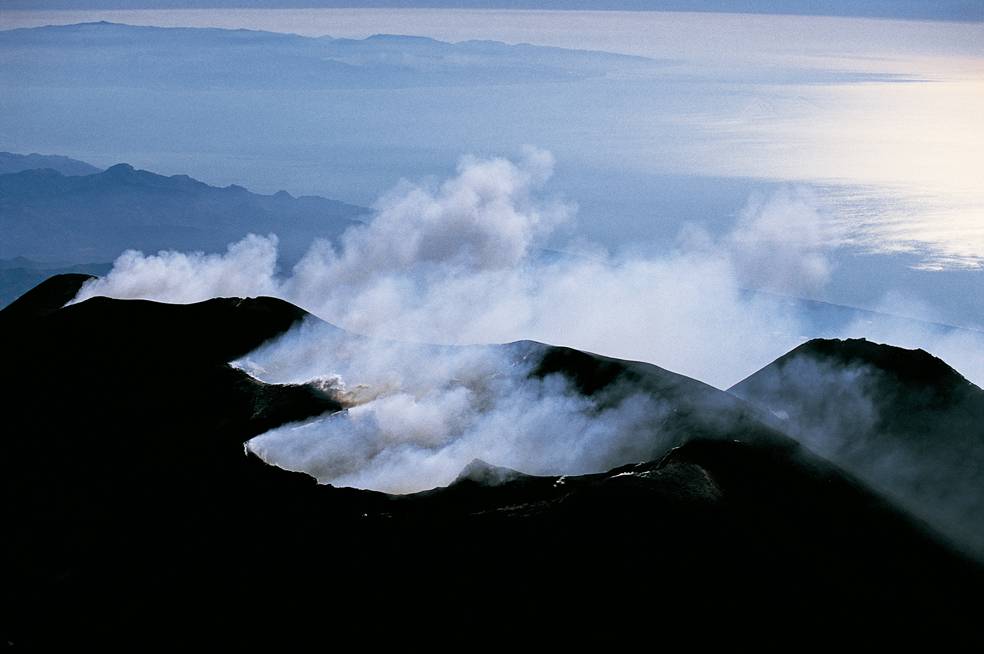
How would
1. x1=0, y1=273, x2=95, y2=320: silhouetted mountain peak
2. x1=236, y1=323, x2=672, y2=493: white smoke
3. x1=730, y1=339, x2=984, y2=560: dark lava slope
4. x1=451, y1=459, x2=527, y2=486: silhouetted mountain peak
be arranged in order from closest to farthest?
x1=451, y1=459, x2=527, y2=486: silhouetted mountain peak, x1=236, y1=323, x2=672, y2=493: white smoke, x1=730, y1=339, x2=984, y2=560: dark lava slope, x1=0, y1=273, x2=95, y2=320: silhouetted mountain peak

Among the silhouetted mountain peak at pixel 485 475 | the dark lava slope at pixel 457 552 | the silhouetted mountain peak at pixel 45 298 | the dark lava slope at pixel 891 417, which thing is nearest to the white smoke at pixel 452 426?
the dark lava slope at pixel 457 552

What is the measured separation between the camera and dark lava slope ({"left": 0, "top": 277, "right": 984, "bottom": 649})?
4891cm

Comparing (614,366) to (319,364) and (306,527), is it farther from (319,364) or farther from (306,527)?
(306,527)

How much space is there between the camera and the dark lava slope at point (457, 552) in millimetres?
48906

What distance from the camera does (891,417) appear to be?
80.1 meters

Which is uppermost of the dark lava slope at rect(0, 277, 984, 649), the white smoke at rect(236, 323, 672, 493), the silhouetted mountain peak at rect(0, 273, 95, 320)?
the silhouetted mountain peak at rect(0, 273, 95, 320)

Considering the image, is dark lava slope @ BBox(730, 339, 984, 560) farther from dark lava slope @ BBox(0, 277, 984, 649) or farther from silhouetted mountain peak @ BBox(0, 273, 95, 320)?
silhouetted mountain peak @ BBox(0, 273, 95, 320)

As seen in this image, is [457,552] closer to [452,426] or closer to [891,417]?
[452,426]

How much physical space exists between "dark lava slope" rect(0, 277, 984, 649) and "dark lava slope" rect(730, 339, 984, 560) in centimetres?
1297

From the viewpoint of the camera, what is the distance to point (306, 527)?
55094 millimetres

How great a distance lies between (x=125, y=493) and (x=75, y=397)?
16.3 m

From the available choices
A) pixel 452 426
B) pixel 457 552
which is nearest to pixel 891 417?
pixel 452 426

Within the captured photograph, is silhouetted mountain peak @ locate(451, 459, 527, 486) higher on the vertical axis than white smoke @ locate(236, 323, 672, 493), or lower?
lower

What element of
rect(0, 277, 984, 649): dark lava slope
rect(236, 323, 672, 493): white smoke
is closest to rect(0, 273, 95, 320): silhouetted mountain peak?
rect(236, 323, 672, 493): white smoke
